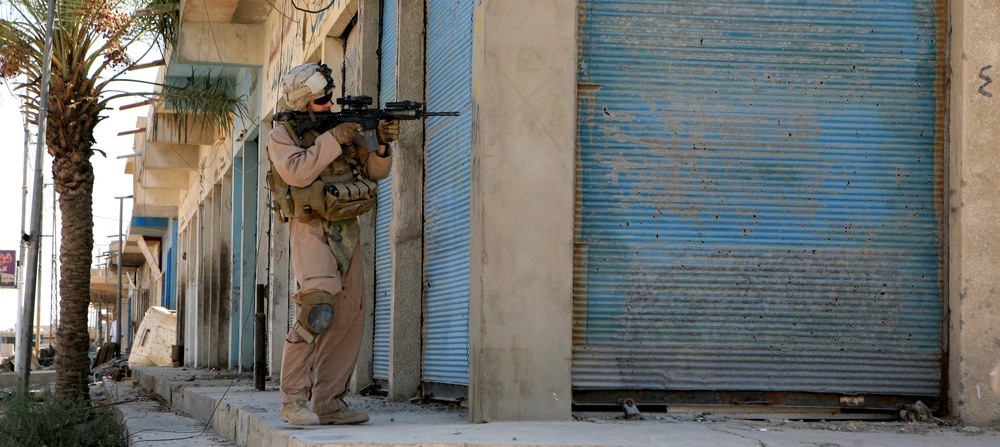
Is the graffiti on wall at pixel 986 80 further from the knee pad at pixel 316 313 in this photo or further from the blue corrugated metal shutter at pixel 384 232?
the blue corrugated metal shutter at pixel 384 232

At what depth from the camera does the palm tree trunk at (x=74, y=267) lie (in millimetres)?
11430

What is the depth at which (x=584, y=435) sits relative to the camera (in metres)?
4.41

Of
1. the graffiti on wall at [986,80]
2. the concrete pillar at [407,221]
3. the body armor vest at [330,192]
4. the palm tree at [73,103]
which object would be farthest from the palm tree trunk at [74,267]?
the graffiti on wall at [986,80]

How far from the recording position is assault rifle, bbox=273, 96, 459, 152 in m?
5.05

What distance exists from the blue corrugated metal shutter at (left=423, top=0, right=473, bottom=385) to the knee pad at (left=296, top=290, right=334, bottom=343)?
134 centimetres

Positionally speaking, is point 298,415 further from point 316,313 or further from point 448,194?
point 448,194

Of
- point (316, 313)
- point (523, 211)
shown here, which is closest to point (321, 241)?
point (316, 313)

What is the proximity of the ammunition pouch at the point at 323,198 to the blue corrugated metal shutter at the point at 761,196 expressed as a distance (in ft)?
3.71

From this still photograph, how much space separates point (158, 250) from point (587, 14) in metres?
34.0

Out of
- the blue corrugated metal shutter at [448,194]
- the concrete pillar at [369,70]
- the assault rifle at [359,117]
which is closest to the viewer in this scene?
the assault rifle at [359,117]

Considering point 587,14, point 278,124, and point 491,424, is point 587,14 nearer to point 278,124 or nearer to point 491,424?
point 278,124

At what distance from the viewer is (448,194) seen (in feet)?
21.5

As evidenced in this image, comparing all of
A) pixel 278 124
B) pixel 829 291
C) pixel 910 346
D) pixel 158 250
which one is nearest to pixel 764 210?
pixel 829 291

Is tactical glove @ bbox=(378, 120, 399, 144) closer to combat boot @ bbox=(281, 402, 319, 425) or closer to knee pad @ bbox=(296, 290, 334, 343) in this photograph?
knee pad @ bbox=(296, 290, 334, 343)
